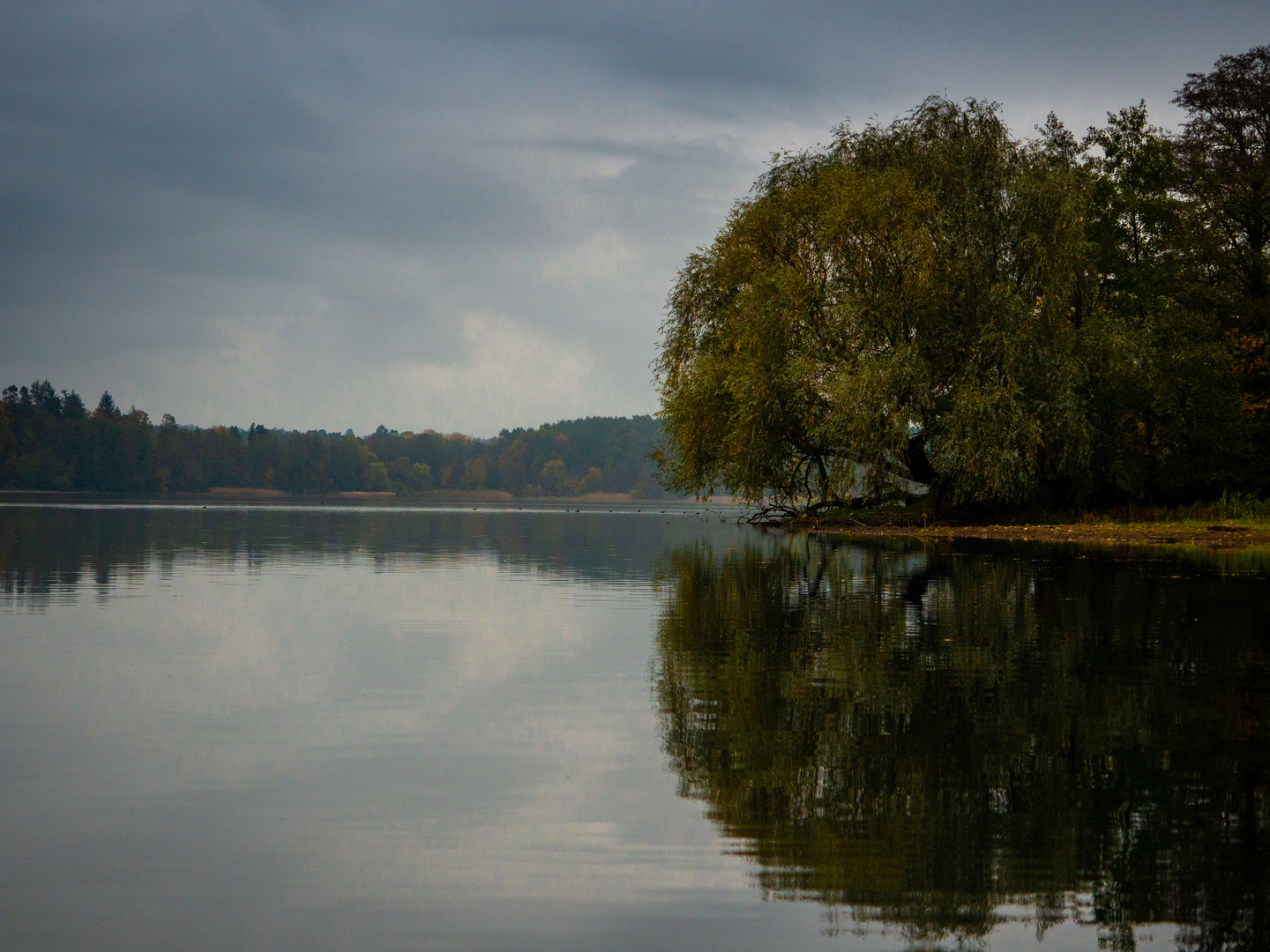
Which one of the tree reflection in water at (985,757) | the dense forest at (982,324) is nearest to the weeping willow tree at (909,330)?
the dense forest at (982,324)

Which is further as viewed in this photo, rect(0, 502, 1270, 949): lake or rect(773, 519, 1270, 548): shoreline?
rect(773, 519, 1270, 548): shoreline

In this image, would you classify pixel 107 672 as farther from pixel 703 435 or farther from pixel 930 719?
pixel 703 435

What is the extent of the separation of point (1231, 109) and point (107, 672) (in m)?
50.5

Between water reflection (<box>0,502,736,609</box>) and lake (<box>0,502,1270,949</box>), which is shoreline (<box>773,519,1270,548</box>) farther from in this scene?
lake (<box>0,502,1270,949</box>)

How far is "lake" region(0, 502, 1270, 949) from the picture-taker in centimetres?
504

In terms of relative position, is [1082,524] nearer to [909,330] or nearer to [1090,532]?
[1090,532]

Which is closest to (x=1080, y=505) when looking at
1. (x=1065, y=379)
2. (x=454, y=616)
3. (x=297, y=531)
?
(x=1065, y=379)

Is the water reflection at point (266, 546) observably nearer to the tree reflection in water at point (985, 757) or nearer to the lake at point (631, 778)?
the lake at point (631, 778)

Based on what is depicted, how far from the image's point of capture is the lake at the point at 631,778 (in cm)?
504

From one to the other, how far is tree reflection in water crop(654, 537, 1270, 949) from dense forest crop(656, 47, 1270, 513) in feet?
80.1

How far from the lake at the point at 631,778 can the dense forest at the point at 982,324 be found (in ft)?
81.4

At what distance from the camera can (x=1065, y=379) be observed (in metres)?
40.2

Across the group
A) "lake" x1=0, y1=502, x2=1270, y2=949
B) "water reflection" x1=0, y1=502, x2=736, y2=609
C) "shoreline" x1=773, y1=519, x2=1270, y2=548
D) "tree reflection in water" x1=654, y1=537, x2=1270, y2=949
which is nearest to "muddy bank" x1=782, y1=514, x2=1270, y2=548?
"shoreline" x1=773, y1=519, x2=1270, y2=548

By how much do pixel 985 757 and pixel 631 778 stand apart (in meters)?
2.38
